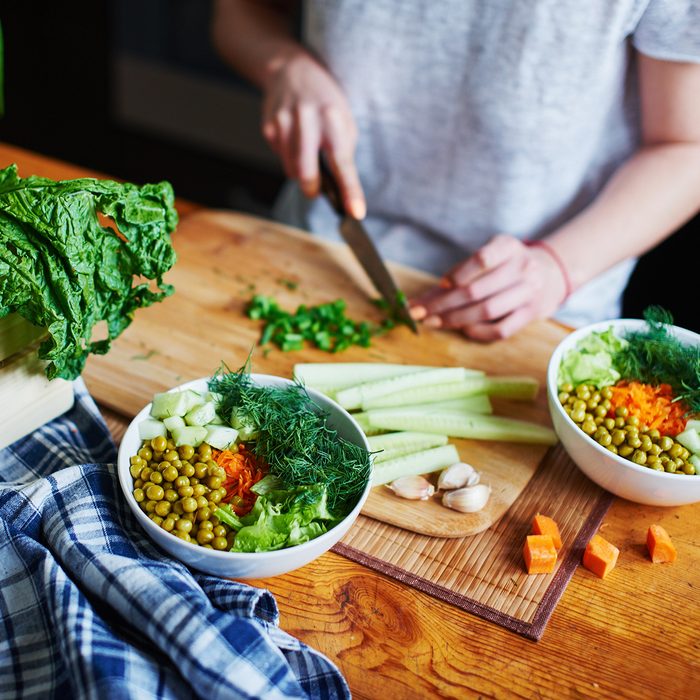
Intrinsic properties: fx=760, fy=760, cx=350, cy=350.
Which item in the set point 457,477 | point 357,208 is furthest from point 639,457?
point 357,208

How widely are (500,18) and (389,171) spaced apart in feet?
2.08

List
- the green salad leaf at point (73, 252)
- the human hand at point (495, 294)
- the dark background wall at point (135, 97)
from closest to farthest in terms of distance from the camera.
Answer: the green salad leaf at point (73, 252) → the human hand at point (495, 294) → the dark background wall at point (135, 97)

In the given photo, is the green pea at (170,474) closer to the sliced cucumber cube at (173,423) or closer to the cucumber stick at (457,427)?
the sliced cucumber cube at (173,423)

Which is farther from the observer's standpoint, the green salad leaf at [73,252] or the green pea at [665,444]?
the green pea at [665,444]

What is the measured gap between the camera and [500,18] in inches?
90.4

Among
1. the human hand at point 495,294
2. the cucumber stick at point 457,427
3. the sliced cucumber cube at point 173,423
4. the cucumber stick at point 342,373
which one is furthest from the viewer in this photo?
the human hand at point 495,294

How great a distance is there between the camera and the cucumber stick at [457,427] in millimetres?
1833

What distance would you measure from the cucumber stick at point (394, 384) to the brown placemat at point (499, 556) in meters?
0.33

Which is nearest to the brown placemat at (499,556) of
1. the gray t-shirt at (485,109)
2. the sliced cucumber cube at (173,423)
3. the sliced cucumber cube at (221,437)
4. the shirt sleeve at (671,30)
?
the sliced cucumber cube at (221,437)

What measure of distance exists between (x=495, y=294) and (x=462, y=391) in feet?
1.25

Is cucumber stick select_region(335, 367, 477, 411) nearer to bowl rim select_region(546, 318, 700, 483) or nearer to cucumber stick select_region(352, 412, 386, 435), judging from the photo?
cucumber stick select_region(352, 412, 386, 435)

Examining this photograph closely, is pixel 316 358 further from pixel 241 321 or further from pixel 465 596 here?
pixel 465 596

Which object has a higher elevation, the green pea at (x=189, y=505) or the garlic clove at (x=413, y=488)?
the green pea at (x=189, y=505)

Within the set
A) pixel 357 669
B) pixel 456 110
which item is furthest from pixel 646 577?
pixel 456 110
